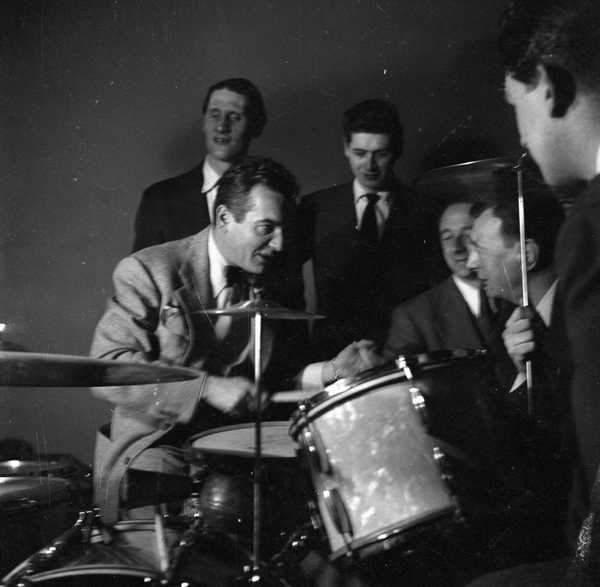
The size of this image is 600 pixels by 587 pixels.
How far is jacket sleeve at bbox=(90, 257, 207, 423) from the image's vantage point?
1.64m

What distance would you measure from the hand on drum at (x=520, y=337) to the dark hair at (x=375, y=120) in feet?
1.70

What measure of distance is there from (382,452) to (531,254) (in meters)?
0.67

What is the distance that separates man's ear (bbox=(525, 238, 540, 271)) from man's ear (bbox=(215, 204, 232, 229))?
762 mm

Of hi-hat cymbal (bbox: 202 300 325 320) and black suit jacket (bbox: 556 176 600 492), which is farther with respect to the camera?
hi-hat cymbal (bbox: 202 300 325 320)

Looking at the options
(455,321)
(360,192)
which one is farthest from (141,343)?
(455,321)

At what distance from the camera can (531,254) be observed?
168 cm

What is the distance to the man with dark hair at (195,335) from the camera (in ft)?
5.39

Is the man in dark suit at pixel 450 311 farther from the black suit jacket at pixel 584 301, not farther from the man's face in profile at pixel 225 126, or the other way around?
the man's face in profile at pixel 225 126

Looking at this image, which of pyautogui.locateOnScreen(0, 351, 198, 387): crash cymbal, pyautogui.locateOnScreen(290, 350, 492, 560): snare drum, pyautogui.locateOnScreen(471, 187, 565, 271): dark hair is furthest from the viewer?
pyautogui.locateOnScreen(471, 187, 565, 271): dark hair

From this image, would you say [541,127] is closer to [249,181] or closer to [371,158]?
[371,158]

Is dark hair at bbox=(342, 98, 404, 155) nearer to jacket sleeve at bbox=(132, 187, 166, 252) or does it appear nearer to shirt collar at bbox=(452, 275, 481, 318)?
shirt collar at bbox=(452, 275, 481, 318)

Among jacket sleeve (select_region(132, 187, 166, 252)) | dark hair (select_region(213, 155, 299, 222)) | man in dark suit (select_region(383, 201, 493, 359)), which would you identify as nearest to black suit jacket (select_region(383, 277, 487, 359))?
man in dark suit (select_region(383, 201, 493, 359))

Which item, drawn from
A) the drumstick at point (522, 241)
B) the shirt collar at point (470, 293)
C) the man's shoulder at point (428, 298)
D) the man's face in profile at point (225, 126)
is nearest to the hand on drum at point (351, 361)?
the man's shoulder at point (428, 298)

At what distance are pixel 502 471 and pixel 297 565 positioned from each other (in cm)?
55
